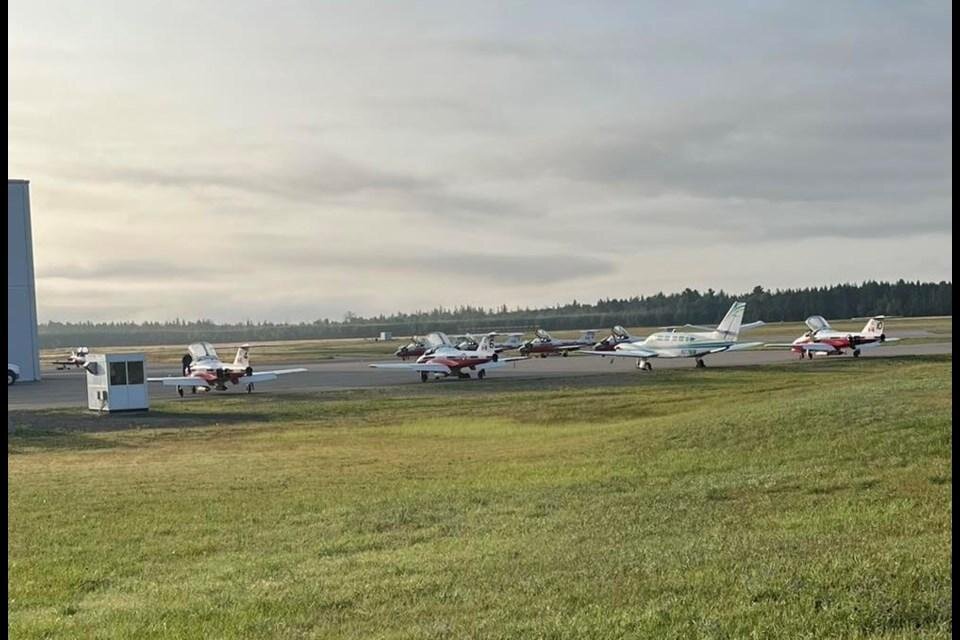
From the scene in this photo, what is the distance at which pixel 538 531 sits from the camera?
A: 1202cm

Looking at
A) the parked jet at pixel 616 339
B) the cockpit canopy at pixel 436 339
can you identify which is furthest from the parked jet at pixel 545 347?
the cockpit canopy at pixel 436 339

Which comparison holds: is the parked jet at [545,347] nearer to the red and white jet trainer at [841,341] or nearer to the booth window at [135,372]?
the red and white jet trainer at [841,341]

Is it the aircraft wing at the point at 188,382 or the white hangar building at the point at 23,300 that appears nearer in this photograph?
the aircraft wing at the point at 188,382

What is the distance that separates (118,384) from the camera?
34.3m

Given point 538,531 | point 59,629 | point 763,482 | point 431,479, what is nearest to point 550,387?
point 431,479

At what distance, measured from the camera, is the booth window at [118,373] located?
34184mm

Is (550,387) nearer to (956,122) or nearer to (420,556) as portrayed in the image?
(420,556)

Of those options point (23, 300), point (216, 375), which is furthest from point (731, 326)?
point (23, 300)

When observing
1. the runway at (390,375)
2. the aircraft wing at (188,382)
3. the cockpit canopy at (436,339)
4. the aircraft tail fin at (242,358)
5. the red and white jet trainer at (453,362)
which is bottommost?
→ the runway at (390,375)

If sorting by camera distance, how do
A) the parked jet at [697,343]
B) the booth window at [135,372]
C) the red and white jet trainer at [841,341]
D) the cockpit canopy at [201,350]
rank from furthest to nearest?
the red and white jet trainer at [841,341]
the parked jet at [697,343]
the cockpit canopy at [201,350]
the booth window at [135,372]

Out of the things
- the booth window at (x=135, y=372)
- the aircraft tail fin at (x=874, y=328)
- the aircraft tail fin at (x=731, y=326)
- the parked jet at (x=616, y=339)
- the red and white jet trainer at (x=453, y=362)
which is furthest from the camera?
the parked jet at (x=616, y=339)

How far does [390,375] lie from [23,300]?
21.5m

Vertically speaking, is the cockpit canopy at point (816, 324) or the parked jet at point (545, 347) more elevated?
the cockpit canopy at point (816, 324)

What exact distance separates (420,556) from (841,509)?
521 cm
